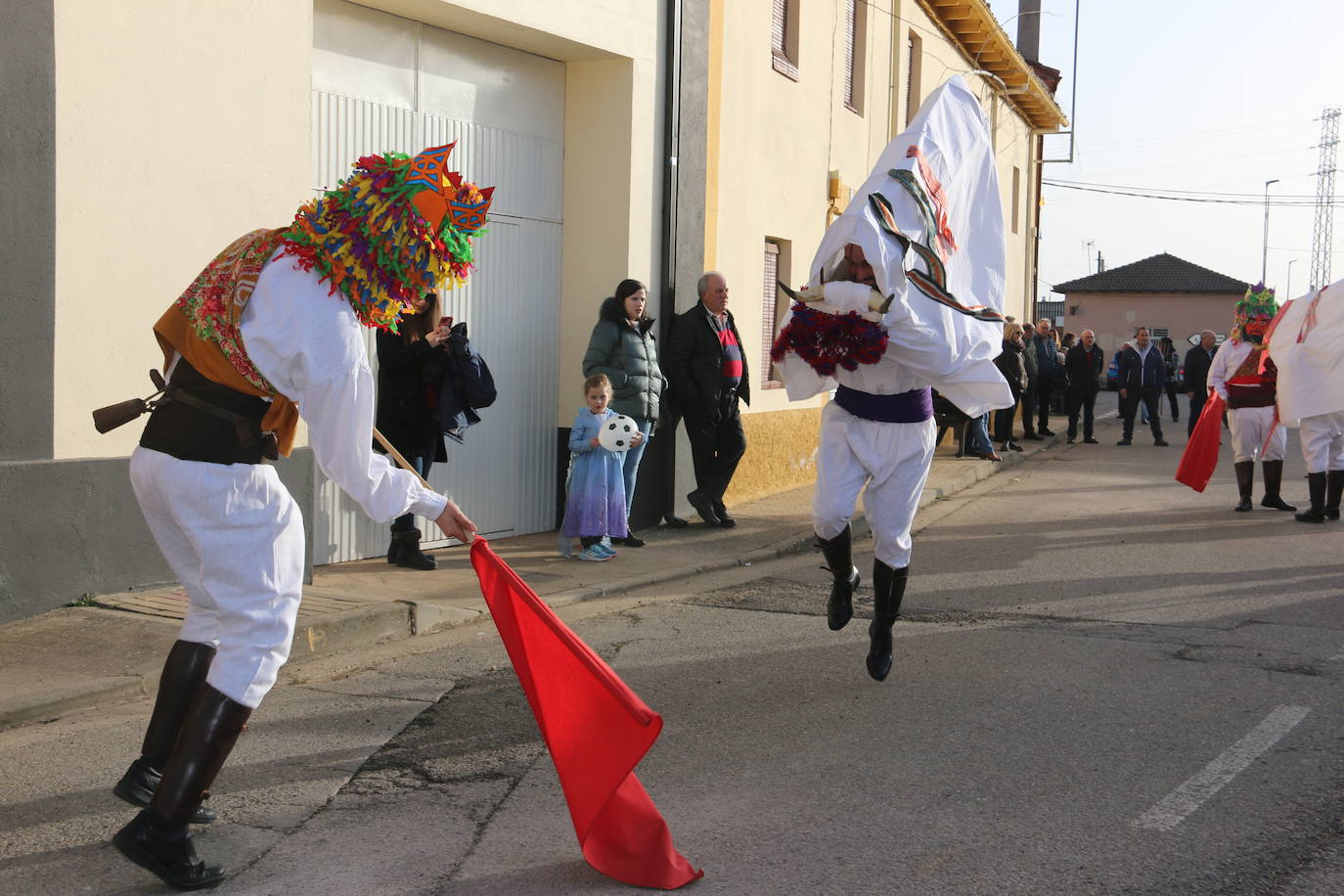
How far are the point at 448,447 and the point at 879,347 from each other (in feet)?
15.5

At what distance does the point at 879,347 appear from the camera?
589cm

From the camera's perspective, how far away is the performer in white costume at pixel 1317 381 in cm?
1164

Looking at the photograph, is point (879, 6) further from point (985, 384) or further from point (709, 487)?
point (985, 384)

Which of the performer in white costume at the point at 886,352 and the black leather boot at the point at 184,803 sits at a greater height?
the performer in white costume at the point at 886,352

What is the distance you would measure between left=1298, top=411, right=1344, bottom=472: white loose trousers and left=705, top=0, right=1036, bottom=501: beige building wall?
16.6 feet

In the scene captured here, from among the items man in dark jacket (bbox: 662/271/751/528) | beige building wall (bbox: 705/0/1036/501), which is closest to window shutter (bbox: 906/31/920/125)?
beige building wall (bbox: 705/0/1036/501)

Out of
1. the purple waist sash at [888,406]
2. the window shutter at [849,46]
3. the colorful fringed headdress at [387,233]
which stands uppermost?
the window shutter at [849,46]

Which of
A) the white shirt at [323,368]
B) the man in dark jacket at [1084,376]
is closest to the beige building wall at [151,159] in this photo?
the white shirt at [323,368]

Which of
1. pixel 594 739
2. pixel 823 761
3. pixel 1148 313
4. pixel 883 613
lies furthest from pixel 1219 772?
pixel 1148 313

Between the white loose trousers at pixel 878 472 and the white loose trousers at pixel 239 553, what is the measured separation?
9.86 ft

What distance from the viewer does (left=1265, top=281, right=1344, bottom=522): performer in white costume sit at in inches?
458

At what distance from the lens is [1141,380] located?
2239 centimetres

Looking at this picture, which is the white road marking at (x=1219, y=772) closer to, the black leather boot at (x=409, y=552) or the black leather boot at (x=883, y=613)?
the black leather boot at (x=883, y=613)

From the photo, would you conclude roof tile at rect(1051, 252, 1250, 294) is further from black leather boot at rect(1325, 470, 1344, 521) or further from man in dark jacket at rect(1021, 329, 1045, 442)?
black leather boot at rect(1325, 470, 1344, 521)
